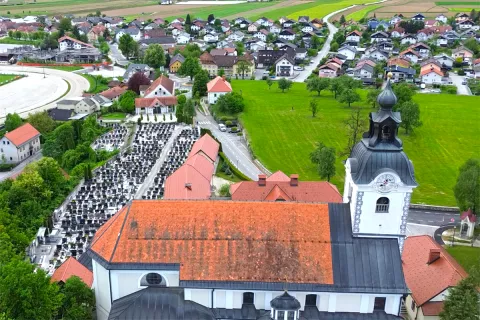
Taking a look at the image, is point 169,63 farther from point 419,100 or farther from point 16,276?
point 16,276

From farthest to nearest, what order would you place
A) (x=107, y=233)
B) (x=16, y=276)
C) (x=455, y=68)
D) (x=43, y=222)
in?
(x=455, y=68)
(x=43, y=222)
(x=107, y=233)
(x=16, y=276)

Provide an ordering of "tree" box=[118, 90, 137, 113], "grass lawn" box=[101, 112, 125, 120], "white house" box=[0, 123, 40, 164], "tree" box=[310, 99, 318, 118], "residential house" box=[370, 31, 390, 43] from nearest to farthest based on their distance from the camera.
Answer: "white house" box=[0, 123, 40, 164], "tree" box=[310, 99, 318, 118], "grass lawn" box=[101, 112, 125, 120], "tree" box=[118, 90, 137, 113], "residential house" box=[370, 31, 390, 43]

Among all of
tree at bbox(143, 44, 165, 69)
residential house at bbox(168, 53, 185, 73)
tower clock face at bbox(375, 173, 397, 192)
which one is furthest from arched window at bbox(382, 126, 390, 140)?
tree at bbox(143, 44, 165, 69)

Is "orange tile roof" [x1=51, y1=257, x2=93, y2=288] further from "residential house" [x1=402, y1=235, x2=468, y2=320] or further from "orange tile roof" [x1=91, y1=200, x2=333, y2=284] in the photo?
"residential house" [x1=402, y1=235, x2=468, y2=320]

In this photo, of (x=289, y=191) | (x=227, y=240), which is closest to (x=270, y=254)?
(x=227, y=240)

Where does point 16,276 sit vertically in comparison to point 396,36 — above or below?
above

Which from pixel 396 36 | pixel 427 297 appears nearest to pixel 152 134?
pixel 427 297

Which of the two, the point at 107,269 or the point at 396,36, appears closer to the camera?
the point at 107,269
